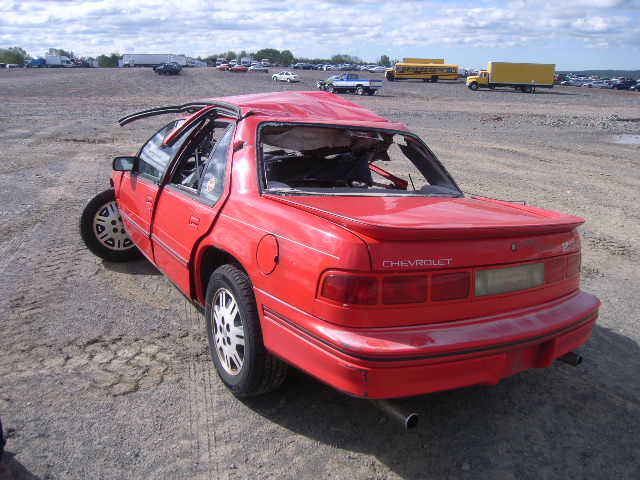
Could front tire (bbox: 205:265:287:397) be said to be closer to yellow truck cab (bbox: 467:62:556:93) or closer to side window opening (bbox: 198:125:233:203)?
side window opening (bbox: 198:125:233:203)

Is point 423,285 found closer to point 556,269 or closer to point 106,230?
point 556,269

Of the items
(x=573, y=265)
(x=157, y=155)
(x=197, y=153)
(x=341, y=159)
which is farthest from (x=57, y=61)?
(x=573, y=265)

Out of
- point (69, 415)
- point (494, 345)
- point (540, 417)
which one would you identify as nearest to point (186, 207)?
point (69, 415)

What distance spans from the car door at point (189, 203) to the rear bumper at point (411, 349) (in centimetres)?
92

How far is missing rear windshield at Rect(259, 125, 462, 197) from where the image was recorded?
4.14 meters

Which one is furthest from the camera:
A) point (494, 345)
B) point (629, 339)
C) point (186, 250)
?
point (629, 339)

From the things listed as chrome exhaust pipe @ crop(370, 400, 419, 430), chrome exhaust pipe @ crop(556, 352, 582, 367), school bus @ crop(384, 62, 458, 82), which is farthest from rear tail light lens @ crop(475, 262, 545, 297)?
school bus @ crop(384, 62, 458, 82)

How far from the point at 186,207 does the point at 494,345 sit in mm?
2194

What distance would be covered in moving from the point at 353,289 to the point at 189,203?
5.59 feet

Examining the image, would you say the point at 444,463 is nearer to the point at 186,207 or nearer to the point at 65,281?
the point at 186,207

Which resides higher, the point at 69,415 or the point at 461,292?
the point at 461,292

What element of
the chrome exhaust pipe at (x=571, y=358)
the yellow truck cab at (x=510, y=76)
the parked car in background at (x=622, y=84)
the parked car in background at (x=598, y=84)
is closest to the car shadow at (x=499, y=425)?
the chrome exhaust pipe at (x=571, y=358)

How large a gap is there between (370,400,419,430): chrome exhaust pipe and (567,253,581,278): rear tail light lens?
51.1 inches

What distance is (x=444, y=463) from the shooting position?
2.83m
